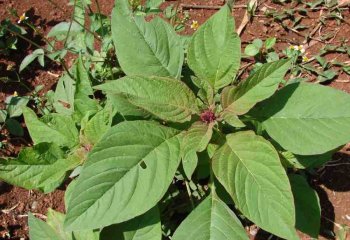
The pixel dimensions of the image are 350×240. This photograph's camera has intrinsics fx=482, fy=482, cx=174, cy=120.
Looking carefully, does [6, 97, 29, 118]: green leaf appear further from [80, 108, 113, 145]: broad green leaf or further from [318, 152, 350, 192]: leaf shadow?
[318, 152, 350, 192]: leaf shadow

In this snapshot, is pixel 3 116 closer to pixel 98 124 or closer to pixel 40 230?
pixel 40 230

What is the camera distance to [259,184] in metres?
1.86

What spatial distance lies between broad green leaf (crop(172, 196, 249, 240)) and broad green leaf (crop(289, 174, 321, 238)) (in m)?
0.45

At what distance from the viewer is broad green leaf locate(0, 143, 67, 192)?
2.05 metres

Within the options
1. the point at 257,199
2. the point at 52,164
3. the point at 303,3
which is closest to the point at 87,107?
the point at 52,164

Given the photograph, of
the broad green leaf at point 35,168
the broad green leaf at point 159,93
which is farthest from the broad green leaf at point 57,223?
the broad green leaf at point 159,93

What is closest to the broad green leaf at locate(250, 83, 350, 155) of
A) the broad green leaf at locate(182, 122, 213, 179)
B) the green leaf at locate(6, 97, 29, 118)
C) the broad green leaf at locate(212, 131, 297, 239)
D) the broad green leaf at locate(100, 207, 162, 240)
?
the broad green leaf at locate(212, 131, 297, 239)

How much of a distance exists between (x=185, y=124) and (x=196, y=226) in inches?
17.6

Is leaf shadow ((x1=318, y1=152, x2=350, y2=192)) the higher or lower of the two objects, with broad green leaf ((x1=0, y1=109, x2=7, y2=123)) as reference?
lower

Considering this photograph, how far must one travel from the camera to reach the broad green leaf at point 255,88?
190 cm

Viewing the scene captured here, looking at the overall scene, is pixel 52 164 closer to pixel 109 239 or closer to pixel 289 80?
pixel 109 239

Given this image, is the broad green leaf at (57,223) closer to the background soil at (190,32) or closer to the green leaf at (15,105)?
the background soil at (190,32)

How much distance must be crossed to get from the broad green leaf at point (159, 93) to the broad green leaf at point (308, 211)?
76cm

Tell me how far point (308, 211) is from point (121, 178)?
1018 mm
